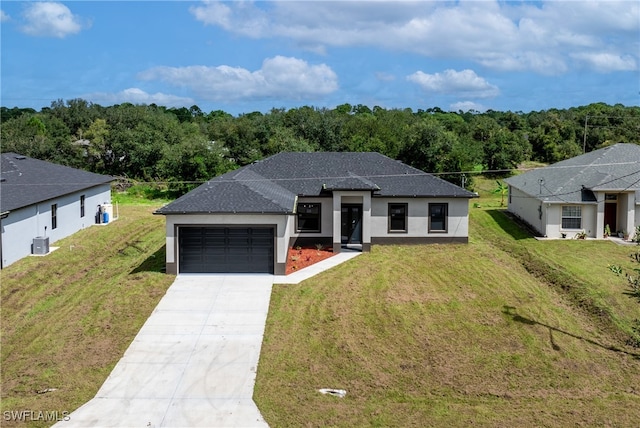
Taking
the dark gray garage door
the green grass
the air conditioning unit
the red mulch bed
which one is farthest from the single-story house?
the air conditioning unit

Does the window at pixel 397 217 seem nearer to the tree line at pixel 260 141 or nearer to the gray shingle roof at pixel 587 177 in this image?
the gray shingle roof at pixel 587 177

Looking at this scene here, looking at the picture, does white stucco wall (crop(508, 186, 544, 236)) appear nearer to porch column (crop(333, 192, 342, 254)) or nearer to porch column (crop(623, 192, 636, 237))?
porch column (crop(623, 192, 636, 237))

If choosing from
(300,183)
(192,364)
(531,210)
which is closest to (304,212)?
(300,183)

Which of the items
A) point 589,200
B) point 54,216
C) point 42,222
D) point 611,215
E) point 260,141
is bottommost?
point 42,222

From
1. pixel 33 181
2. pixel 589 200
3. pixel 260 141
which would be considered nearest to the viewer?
pixel 589 200

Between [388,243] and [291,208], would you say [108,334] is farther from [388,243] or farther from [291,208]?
[388,243]

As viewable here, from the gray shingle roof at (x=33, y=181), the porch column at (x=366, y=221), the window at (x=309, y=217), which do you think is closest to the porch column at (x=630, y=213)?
the porch column at (x=366, y=221)

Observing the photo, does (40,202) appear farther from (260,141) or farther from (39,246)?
(260,141)
